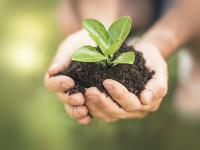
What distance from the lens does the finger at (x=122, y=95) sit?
0.86 meters

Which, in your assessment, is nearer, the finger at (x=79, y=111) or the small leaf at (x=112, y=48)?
the small leaf at (x=112, y=48)

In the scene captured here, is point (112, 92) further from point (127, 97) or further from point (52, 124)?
point (52, 124)

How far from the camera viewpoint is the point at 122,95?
87 centimetres

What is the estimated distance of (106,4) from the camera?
1306 millimetres

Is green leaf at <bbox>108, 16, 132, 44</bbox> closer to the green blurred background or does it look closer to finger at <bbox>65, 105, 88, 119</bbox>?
finger at <bbox>65, 105, 88, 119</bbox>

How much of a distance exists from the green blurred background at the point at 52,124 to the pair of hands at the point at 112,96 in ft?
1.80

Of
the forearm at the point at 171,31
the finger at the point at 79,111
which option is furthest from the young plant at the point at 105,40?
the forearm at the point at 171,31

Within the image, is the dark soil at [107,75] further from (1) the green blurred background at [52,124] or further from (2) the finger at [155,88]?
(1) the green blurred background at [52,124]

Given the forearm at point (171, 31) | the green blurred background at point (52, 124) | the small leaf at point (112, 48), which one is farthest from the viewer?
the green blurred background at point (52, 124)

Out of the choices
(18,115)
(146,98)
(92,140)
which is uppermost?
(146,98)

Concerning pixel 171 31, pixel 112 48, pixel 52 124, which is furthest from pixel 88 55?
pixel 52 124

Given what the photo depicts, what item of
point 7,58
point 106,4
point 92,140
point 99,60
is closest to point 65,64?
point 99,60

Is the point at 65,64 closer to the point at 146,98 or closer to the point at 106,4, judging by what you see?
the point at 146,98

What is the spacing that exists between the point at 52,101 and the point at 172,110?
0.43m
